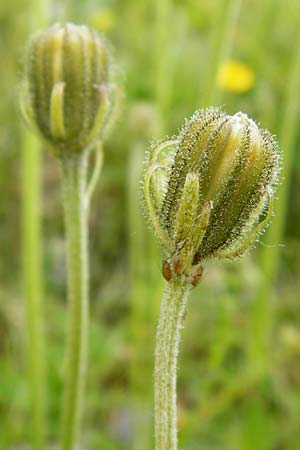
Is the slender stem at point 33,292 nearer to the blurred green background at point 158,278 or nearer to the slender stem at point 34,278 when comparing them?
the slender stem at point 34,278

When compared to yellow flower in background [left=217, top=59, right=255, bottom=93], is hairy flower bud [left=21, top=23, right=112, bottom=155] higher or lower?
lower

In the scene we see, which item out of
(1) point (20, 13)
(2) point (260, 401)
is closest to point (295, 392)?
(2) point (260, 401)

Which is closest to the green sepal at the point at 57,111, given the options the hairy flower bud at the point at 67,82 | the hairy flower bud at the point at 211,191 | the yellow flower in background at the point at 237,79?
the hairy flower bud at the point at 67,82

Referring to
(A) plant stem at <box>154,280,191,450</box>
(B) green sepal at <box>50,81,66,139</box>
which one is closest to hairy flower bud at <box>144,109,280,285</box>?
(A) plant stem at <box>154,280,191,450</box>

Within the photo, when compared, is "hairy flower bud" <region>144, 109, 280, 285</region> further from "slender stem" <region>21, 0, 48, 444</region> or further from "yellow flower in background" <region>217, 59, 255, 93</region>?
"yellow flower in background" <region>217, 59, 255, 93</region>

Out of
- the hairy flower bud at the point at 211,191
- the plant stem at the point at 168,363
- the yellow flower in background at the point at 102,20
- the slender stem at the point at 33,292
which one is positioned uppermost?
the yellow flower in background at the point at 102,20

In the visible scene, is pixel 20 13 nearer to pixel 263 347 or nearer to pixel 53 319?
pixel 53 319

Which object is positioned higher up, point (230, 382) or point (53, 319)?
point (53, 319)
